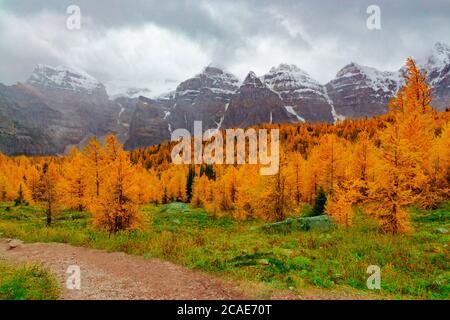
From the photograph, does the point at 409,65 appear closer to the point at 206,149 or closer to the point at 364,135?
the point at 364,135

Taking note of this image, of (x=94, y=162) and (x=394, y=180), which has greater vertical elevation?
(x=94, y=162)

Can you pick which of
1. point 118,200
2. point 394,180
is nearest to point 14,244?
point 118,200

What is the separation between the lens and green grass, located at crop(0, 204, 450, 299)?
460 inches

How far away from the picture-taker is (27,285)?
11180 mm

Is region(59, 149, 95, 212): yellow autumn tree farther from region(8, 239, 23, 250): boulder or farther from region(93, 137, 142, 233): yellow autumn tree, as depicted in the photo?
region(93, 137, 142, 233): yellow autumn tree

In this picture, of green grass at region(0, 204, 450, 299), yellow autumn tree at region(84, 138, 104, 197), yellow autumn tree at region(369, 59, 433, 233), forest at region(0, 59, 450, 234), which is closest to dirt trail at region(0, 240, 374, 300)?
green grass at region(0, 204, 450, 299)

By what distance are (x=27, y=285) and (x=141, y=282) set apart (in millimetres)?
3758

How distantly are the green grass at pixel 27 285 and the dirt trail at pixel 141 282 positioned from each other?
0.43m

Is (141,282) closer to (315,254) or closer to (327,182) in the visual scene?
(315,254)

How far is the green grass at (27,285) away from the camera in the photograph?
1035 cm

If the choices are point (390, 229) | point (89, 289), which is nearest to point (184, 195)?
point (390, 229)

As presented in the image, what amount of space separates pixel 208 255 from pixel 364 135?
2776cm

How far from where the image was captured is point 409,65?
113ft
